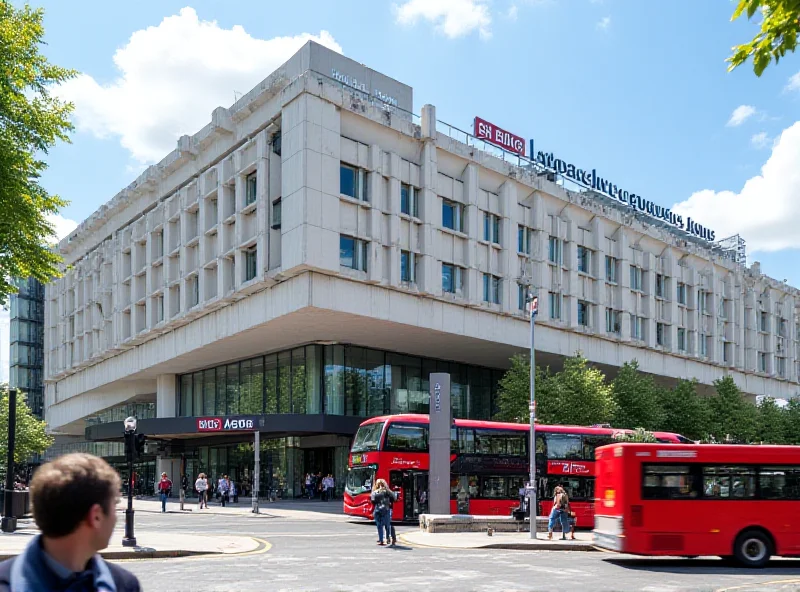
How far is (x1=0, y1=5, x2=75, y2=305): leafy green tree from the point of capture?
70.1 feet

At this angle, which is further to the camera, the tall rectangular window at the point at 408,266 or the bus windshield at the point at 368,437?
the tall rectangular window at the point at 408,266

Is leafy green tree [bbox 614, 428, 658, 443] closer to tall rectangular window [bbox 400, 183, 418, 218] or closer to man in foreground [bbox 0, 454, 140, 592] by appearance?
tall rectangular window [bbox 400, 183, 418, 218]

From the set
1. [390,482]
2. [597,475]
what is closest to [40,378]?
[390,482]

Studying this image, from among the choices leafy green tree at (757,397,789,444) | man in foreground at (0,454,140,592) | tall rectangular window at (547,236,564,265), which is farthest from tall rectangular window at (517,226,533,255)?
man in foreground at (0,454,140,592)

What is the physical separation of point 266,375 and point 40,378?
71578mm

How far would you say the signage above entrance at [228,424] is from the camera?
162ft

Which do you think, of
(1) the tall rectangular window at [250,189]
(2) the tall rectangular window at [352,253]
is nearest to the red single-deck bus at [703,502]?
(2) the tall rectangular window at [352,253]

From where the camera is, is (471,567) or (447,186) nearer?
(471,567)

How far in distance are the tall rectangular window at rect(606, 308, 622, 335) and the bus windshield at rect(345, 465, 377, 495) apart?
29.6 m

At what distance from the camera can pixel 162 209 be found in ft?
184

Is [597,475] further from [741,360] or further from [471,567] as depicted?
[741,360]

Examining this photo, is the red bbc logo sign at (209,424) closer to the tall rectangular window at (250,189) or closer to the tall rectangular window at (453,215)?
the tall rectangular window at (250,189)

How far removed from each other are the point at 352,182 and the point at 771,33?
3689 centimetres

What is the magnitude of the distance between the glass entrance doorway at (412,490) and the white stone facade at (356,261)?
36.7 feet
